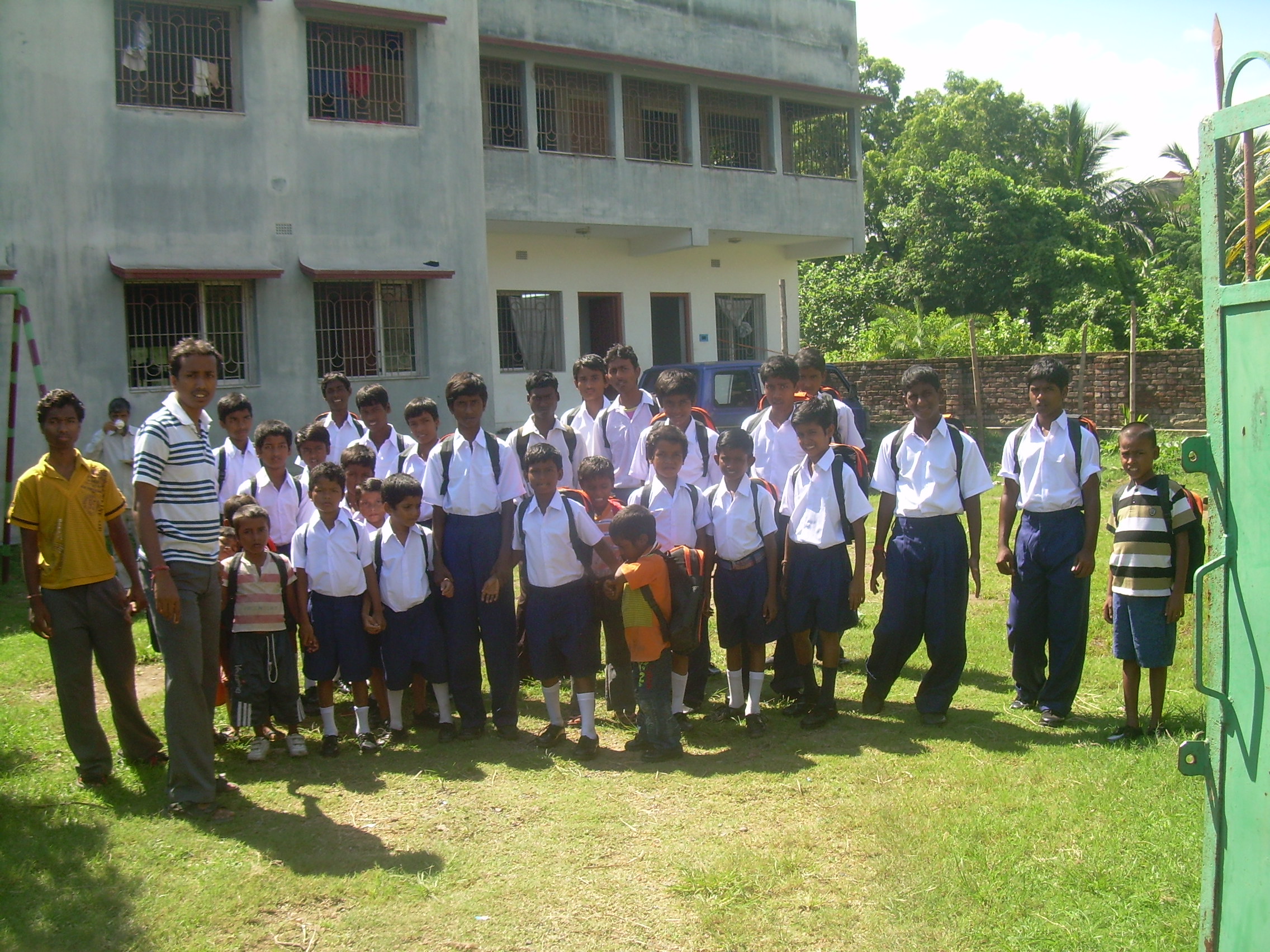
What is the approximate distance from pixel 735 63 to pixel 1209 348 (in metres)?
16.7

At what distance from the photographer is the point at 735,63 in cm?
1814

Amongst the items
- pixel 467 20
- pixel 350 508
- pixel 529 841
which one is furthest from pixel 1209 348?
pixel 467 20

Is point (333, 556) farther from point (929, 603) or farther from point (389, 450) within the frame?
point (929, 603)

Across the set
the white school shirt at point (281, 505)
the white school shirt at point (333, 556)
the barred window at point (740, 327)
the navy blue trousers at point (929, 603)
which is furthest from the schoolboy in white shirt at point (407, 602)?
the barred window at point (740, 327)

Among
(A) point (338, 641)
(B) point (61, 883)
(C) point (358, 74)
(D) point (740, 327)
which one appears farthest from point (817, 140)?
(B) point (61, 883)

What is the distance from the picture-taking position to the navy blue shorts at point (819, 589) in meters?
5.70

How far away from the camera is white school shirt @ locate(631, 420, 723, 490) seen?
624cm

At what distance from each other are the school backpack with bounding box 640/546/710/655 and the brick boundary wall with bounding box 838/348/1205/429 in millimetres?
14219

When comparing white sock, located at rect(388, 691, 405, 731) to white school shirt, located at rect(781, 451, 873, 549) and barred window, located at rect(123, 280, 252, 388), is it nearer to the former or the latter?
white school shirt, located at rect(781, 451, 873, 549)

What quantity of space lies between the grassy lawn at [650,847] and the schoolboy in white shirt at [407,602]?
13.9 inches

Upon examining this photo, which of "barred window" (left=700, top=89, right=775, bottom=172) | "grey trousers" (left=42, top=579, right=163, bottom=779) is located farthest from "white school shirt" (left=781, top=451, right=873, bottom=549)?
"barred window" (left=700, top=89, right=775, bottom=172)

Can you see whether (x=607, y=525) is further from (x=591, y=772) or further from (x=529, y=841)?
(x=529, y=841)

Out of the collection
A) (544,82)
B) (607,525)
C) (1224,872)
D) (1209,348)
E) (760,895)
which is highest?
(544,82)

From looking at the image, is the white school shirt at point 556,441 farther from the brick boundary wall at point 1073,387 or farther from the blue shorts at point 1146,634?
the brick boundary wall at point 1073,387
